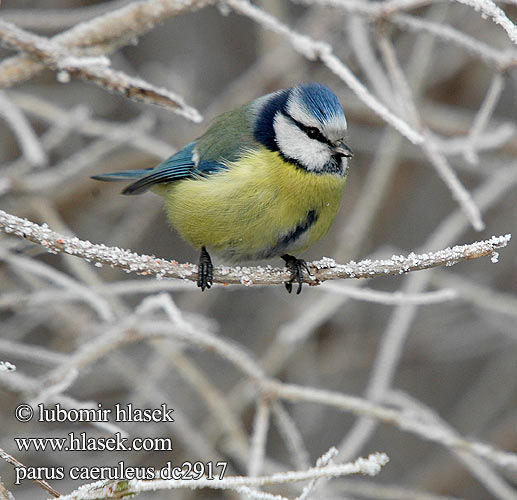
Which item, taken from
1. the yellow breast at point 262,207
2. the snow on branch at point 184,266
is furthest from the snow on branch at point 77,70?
the snow on branch at point 184,266

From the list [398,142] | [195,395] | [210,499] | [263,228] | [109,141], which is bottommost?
[210,499]

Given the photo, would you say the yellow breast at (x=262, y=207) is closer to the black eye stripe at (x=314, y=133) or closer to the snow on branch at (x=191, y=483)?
the black eye stripe at (x=314, y=133)

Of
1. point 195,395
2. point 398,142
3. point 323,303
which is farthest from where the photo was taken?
point 195,395

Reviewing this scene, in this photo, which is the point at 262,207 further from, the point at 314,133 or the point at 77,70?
the point at 77,70

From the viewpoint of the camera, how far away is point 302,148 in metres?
2.28

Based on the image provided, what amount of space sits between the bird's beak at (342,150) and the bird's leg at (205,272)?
0.54 metres

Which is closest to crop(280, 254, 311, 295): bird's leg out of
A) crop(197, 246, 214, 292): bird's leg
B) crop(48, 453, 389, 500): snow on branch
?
crop(197, 246, 214, 292): bird's leg

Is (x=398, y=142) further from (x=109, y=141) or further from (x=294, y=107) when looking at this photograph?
(x=109, y=141)

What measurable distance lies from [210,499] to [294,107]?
207cm

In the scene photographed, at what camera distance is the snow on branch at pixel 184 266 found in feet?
4.84

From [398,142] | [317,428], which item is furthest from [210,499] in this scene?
[398,142]

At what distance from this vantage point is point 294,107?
2.31 metres

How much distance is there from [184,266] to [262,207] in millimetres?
499

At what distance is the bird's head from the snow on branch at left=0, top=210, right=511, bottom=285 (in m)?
0.55
